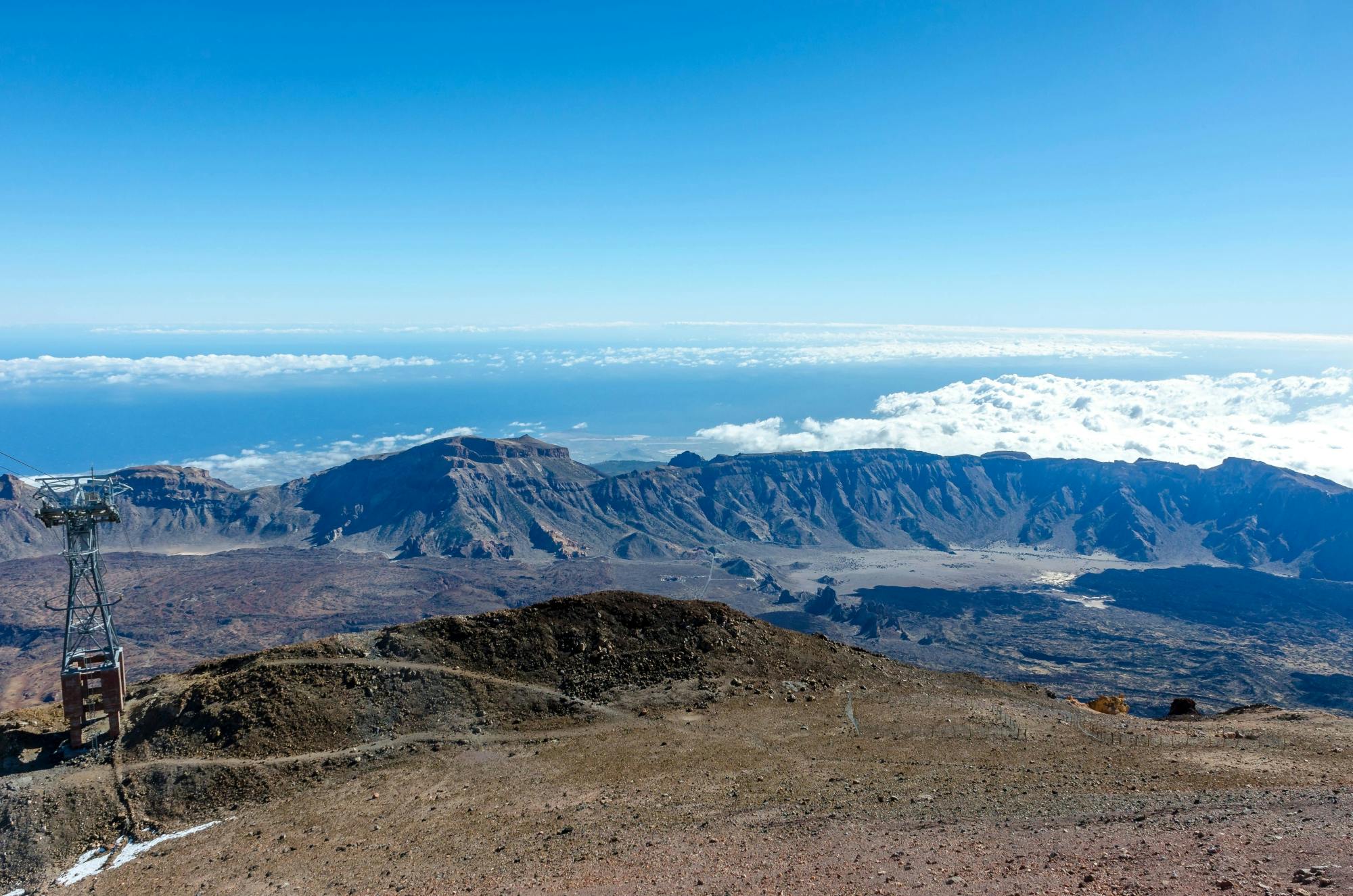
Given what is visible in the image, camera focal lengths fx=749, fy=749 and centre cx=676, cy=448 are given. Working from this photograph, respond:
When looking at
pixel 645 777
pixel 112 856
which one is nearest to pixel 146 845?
pixel 112 856

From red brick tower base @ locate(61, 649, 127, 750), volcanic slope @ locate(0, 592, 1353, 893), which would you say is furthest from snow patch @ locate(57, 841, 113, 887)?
red brick tower base @ locate(61, 649, 127, 750)

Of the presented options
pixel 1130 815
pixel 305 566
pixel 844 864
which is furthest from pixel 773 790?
pixel 305 566

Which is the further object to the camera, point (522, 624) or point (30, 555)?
point (30, 555)

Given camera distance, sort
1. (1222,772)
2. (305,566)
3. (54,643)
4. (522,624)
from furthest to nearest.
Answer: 1. (305,566)
2. (54,643)
3. (522,624)
4. (1222,772)

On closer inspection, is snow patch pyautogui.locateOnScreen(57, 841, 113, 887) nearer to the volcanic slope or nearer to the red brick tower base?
the volcanic slope

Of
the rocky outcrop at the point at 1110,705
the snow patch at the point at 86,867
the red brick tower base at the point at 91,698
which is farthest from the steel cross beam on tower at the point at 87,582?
the rocky outcrop at the point at 1110,705

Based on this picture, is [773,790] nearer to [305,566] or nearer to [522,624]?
[522,624]
